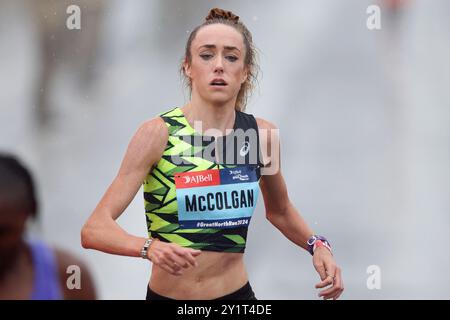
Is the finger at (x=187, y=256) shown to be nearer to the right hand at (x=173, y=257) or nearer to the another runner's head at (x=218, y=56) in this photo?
the right hand at (x=173, y=257)

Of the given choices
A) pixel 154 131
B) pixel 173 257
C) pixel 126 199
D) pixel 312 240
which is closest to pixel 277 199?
pixel 312 240

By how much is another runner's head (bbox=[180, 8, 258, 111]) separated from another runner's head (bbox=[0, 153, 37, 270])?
1474mm

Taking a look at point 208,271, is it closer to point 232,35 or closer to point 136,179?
point 136,179

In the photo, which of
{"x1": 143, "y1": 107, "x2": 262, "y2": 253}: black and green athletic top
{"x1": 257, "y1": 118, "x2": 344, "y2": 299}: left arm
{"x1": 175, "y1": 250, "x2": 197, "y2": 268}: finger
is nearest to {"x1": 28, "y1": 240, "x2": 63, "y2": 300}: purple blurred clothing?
{"x1": 175, "y1": 250, "x2": 197, "y2": 268}: finger

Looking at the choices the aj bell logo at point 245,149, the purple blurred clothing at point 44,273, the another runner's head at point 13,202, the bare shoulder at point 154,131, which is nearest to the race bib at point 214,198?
the aj bell logo at point 245,149

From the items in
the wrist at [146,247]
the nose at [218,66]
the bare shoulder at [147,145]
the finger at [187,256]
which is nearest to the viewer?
the finger at [187,256]

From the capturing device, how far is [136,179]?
3.97 m

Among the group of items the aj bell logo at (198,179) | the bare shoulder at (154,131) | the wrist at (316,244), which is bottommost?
the wrist at (316,244)

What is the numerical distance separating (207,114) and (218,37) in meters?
0.46

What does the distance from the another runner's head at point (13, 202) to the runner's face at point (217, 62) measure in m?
1.46

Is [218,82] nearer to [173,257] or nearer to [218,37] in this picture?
[218,37]

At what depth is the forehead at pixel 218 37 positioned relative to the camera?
4.25 meters

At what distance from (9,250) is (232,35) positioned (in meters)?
1.95

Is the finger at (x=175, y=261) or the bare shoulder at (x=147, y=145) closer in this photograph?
the finger at (x=175, y=261)
